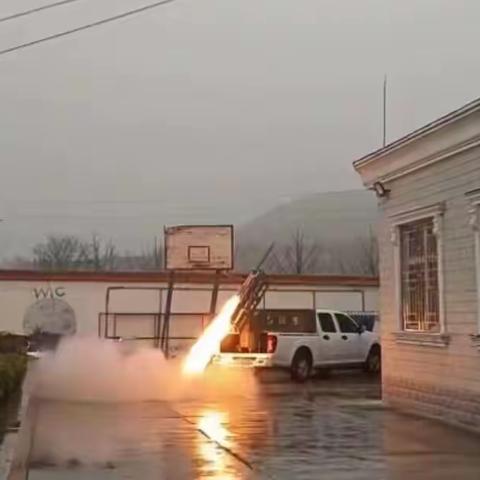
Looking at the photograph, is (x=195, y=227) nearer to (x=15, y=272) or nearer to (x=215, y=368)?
(x=15, y=272)

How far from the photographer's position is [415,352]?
1811 cm

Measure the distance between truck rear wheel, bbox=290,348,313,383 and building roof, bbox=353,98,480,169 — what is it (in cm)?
1016

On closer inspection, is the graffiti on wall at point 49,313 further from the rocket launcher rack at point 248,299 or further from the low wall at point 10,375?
the low wall at point 10,375

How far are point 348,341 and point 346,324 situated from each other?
24.0 inches

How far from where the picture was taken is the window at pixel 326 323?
31.0 meters

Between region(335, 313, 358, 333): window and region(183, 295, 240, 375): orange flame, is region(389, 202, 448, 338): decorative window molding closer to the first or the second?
region(183, 295, 240, 375): orange flame

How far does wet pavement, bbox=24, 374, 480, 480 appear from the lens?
11.8 meters

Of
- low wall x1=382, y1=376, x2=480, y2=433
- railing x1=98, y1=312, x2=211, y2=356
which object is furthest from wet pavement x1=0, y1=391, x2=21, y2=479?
railing x1=98, y1=312, x2=211, y2=356

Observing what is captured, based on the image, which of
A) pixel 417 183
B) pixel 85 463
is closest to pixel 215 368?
pixel 417 183

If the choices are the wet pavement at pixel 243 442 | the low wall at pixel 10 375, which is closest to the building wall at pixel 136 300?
the low wall at pixel 10 375

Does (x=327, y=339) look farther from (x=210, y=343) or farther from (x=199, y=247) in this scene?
(x=199, y=247)

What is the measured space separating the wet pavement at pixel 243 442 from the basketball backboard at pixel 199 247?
1932 cm

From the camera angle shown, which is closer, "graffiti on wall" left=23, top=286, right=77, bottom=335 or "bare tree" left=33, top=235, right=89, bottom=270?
"graffiti on wall" left=23, top=286, right=77, bottom=335

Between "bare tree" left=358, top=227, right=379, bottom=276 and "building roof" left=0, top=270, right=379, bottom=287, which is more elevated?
"bare tree" left=358, top=227, right=379, bottom=276
